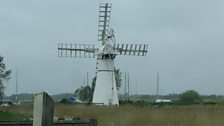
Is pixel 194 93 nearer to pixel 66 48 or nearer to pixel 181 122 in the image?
pixel 66 48

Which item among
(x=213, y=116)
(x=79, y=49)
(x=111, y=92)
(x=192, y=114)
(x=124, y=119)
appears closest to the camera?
(x=213, y=116)

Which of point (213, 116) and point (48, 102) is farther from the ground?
point (48, 102)

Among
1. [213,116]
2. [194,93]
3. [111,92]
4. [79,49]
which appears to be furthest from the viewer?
[194,93]

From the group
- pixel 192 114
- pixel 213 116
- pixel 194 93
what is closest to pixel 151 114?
pixel 192 114

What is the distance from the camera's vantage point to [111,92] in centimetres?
5881

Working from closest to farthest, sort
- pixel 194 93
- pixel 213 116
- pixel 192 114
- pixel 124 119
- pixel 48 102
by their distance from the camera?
pixel 48 102 → pixel 213 116 → pixel 192 114 → pixel 124 119 → pixel 194 93

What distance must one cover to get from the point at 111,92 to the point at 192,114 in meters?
41.8

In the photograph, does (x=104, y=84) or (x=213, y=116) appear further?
(x=104, y=84)

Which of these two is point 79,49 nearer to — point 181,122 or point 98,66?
point 98,66

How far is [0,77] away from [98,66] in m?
13.3

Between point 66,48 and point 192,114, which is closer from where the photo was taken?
point 192,114

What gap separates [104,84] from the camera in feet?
193

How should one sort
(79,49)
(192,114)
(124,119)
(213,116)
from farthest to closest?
1. (79,49)
2. (124,119)
3. (192,114)
4. (213,116)

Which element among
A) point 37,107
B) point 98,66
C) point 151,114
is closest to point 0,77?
point 98,66
